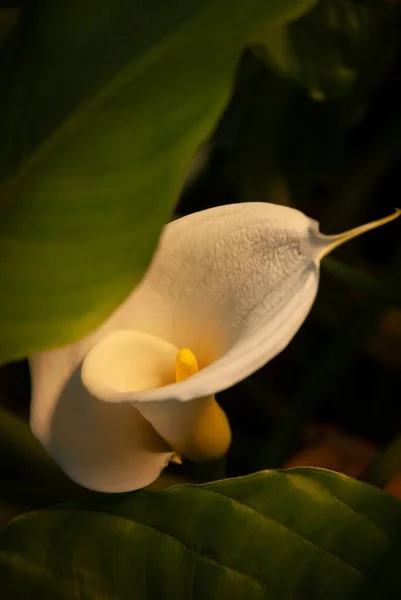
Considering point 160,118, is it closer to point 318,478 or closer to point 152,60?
point 152,60

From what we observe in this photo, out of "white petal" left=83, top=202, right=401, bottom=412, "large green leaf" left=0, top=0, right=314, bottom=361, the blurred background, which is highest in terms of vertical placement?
"large green leaf" left=0, top=0, right=314, bottom=361

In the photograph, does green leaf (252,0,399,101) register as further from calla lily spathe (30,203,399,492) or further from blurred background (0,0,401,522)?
calla lily spathe (30,203,399,492)

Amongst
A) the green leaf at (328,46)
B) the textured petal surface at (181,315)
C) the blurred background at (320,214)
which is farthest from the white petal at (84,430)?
the green leaf at (328,46)

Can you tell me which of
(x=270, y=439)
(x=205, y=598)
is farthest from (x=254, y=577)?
(x=270, y=439)

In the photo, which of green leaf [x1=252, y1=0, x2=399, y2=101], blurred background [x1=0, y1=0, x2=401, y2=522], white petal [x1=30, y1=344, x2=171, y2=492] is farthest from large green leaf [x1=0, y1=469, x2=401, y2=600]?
green leaf [x1=252, y1=0, x2=399, y2=101]

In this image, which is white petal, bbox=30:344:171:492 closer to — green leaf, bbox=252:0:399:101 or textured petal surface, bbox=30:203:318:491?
textured petal surface, bbox=30:203:318:491

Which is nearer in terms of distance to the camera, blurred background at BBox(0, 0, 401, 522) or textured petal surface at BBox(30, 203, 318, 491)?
textured petal surface at BBox(30, 203, 318, 491)

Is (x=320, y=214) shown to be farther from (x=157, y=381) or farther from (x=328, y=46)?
(x=157, y=381)

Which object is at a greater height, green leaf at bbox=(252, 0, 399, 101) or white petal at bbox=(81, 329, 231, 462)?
green leaf at bbox=(252, 0, 399, 101)
